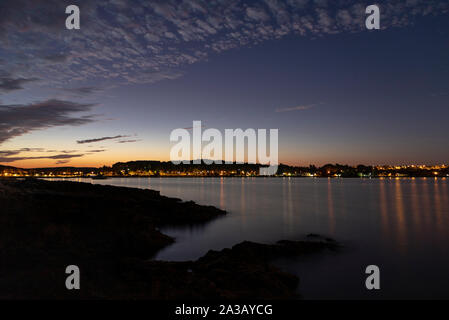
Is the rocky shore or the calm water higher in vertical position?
the rocky shore

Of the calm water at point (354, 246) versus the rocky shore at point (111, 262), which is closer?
the rocky shore at point (111, 262)

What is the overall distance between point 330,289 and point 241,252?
437 cm

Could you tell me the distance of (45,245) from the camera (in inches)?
542

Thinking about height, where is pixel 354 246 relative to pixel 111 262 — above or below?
below

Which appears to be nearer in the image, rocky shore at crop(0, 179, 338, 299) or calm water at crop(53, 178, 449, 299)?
rocky shore at crop(0, 179, 338, 299)

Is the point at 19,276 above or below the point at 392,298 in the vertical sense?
above

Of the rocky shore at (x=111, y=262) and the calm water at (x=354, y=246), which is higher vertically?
the rocky shore at (x=111, y=262)

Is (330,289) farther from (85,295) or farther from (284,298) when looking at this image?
(85,295)

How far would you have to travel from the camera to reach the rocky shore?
362 inches

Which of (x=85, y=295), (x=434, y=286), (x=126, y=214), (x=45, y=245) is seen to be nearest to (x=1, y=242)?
(x=45, y=245)

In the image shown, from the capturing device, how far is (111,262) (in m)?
12.1

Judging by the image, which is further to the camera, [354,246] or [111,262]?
[354,246]

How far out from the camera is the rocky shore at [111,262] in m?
9.19
